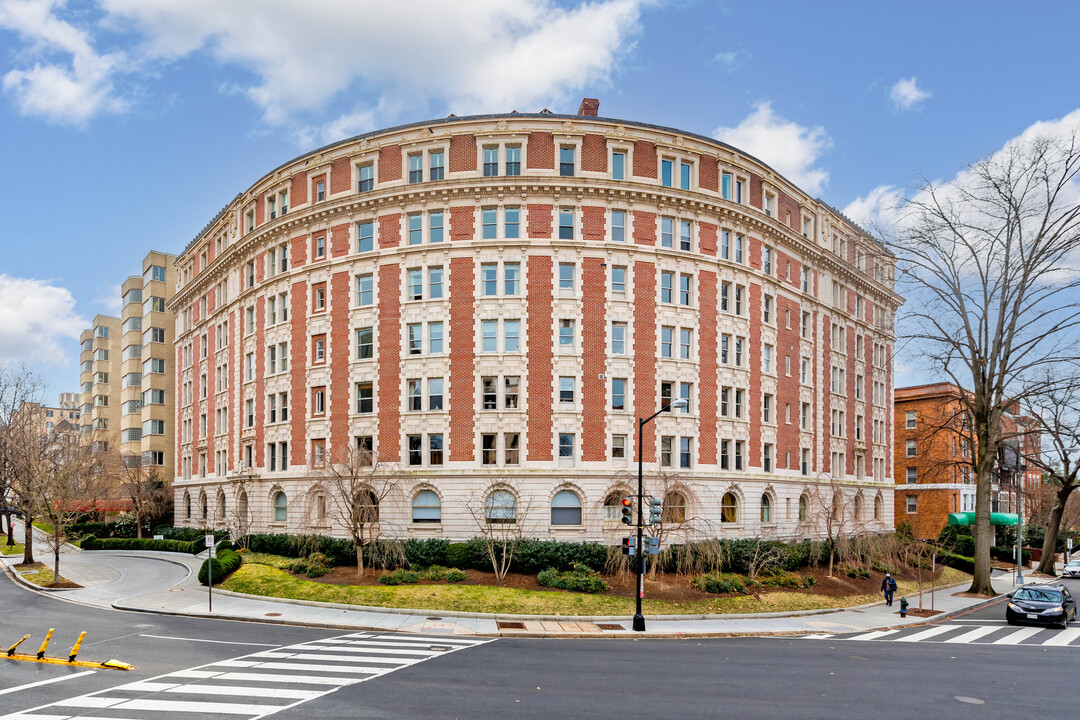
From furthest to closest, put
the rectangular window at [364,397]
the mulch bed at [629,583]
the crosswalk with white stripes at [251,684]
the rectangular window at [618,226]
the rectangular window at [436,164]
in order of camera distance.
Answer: the rectangular window at [364,397], the rectangular window at [436,164], the rectangular window at [618,226], the mulch bed at [629,583], the crosswalk with white stripes at [251,684]

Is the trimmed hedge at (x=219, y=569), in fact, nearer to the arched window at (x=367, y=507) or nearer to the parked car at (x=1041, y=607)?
the arched window at (x=367, y=507)

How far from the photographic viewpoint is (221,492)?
55938 millimetres

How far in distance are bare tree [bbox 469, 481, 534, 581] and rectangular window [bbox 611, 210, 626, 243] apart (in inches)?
602

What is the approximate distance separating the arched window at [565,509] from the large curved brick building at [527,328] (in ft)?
0.47

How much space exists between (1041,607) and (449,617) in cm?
2481

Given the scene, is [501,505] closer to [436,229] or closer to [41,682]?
[436,229]

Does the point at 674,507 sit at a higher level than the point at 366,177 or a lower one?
lower

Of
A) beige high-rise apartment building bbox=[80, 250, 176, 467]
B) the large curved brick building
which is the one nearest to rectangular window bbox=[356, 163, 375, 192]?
the large curved brick building

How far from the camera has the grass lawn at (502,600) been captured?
31103 mm

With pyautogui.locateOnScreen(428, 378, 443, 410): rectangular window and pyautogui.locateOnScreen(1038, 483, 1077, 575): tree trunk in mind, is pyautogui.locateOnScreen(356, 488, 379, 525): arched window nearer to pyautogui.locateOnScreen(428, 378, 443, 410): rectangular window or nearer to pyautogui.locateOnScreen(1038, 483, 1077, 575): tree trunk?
pyautogui.locateOnScreen(428, 378, 443, 410): rectangular window

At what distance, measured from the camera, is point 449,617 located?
97.5 feet

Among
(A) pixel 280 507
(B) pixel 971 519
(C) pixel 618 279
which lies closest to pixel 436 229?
(C) pixel 618 279

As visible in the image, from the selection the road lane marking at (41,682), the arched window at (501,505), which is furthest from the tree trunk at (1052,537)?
the road lane marking at (41,682)

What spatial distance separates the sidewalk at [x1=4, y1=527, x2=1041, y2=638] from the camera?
89.6 feet
